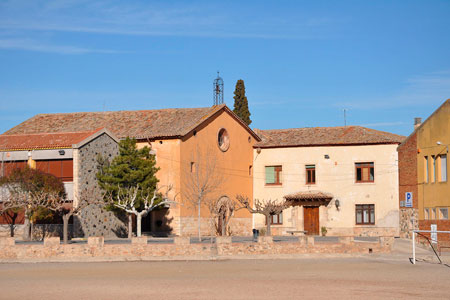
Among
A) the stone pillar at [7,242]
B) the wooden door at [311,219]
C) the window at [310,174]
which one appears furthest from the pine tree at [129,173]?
the window at [310,174]

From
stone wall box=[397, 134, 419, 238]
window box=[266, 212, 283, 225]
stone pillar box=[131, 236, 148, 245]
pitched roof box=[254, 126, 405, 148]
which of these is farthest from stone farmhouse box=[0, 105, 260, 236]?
stone wall box=[397, 134, 419, 238]

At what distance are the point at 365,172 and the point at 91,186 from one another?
20.7 metres

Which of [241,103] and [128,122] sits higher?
[241,103]

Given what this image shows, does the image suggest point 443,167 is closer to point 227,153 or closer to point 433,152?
point 433,152

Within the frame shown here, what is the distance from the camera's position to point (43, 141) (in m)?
44.1

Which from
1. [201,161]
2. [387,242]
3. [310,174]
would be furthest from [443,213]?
[201,161]

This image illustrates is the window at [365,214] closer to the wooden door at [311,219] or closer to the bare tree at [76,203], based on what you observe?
the wooden door at [311,219]

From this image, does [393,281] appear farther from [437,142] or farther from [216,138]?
[216,138]

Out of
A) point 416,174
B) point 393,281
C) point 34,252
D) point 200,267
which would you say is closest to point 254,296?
point 393,281

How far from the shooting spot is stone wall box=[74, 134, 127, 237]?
138 ft

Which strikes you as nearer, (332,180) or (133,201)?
(133,201)

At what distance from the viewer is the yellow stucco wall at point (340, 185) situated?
50.4 m

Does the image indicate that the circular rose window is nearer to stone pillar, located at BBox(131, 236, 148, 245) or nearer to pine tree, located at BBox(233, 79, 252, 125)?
pine tree, located at BBox(233, 79, 252, 125)

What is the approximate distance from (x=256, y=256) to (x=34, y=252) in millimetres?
10611
